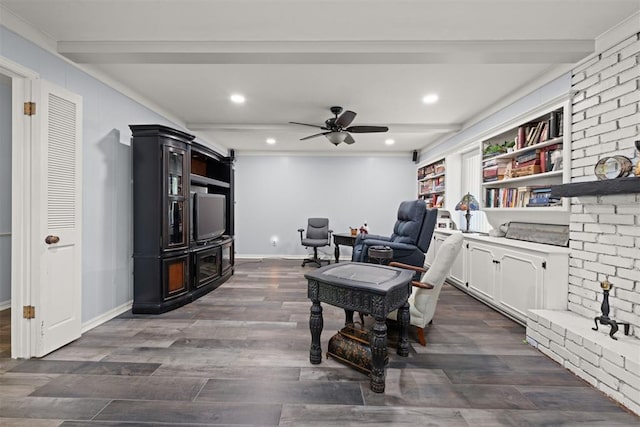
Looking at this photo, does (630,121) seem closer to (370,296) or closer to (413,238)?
(413,238)

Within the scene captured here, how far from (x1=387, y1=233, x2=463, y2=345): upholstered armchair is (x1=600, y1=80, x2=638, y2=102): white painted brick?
1.53 metres

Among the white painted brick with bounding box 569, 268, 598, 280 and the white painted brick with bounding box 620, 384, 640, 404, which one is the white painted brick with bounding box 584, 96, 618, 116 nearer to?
the white painted brick with bounding box 569, 268, 598, 280

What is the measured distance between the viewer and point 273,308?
3.26 meters

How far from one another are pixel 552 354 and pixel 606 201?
1.27 meters

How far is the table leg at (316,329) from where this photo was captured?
6.77ft

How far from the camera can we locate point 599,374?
1.81 m

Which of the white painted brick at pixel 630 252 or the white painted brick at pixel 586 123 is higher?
the white painted brick at pixel 586 123

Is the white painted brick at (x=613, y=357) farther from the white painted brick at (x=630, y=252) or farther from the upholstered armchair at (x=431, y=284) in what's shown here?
the upholstered armchair at (x=431, y=284)

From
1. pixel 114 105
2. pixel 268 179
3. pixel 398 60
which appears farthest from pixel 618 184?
pixel 268 179

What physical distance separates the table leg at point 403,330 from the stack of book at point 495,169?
232cm

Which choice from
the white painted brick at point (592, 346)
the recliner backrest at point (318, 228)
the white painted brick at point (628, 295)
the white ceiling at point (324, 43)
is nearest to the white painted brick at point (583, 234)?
the white painted brick at point (628, 295)

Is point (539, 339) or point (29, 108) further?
point (539, 339)

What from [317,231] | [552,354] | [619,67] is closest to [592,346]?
[552,354]

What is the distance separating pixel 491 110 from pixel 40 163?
476 centimetres
